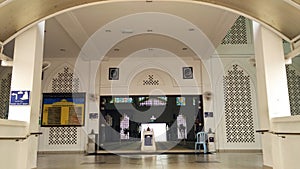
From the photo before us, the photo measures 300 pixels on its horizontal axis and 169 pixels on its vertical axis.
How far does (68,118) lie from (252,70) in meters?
7.82

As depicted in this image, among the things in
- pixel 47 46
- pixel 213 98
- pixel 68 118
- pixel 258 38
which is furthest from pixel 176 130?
pixel 258 38

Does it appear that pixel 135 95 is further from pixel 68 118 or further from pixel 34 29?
pixel 34 29

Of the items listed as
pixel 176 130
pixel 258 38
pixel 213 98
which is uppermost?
pixel 258 38

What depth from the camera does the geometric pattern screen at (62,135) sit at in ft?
32.9

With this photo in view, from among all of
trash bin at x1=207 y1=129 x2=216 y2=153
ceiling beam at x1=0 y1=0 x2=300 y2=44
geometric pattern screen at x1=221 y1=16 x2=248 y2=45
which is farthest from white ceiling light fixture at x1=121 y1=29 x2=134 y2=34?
trash bin at x1=207 y1=129 x2=216 y2=153

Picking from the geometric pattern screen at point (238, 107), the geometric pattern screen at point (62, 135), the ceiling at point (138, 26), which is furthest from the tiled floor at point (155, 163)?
the ceiling at point (138, 26)

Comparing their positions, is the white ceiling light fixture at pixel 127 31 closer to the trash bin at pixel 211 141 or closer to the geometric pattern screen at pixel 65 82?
the geometric pattern screen at pixel 65 82

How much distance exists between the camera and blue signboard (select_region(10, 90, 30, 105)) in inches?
177

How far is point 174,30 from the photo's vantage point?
24.8 feet

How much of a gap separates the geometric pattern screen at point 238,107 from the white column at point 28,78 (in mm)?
7630

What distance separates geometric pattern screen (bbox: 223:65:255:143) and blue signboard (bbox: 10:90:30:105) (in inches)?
309

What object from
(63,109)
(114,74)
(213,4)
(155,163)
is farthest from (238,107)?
(63,109)

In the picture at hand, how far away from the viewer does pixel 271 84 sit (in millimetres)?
4547

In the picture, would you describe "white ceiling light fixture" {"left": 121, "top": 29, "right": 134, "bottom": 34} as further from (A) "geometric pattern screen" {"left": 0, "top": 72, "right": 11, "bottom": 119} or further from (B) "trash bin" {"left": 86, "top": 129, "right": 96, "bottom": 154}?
(A) "geometric pattern screen" {"left": 0, "top": 72, "right": 11, "bottom": 119}
